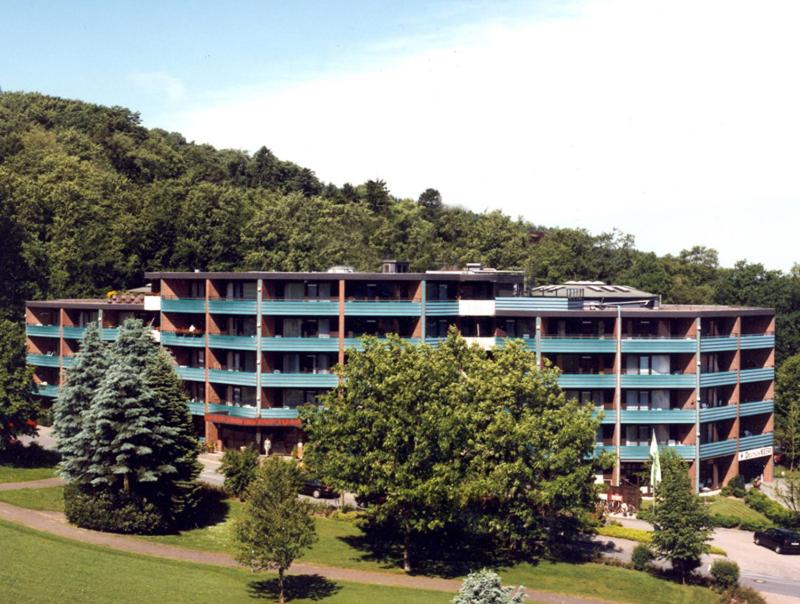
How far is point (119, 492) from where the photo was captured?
6184cm

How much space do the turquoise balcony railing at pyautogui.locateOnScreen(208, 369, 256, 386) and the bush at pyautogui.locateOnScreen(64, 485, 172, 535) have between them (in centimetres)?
2642

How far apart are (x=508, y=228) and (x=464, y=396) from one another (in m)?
97.9

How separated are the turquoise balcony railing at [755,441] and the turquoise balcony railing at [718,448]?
157 cm

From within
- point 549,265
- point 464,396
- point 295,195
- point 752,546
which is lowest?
point 752,546

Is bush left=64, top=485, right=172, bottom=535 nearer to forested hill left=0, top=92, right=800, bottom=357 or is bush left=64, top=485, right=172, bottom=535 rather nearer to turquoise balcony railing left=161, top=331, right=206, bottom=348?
turquoise balcony railing left=161, top=331, right=206, bottom=348

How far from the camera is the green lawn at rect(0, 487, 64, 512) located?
64875mm

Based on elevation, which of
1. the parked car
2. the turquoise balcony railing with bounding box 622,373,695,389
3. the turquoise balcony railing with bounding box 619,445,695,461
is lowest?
the parked car

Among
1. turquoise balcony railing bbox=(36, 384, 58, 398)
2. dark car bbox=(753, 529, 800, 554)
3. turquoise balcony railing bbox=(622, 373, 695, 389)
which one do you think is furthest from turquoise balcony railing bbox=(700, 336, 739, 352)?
turquoise balcony railing bbox=(36, 384, 58, 398)

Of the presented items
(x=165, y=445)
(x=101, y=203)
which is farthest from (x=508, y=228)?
(x=165, y=445)

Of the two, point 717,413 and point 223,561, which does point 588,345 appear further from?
point 223,561

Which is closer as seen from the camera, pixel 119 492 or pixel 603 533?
pixel 119 492

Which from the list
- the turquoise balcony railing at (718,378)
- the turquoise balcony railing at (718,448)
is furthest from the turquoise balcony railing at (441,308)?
the turquoise balcony railing at (718,448)

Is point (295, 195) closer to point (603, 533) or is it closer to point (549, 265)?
point (549, 265)

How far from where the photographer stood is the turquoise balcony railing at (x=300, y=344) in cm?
8675
